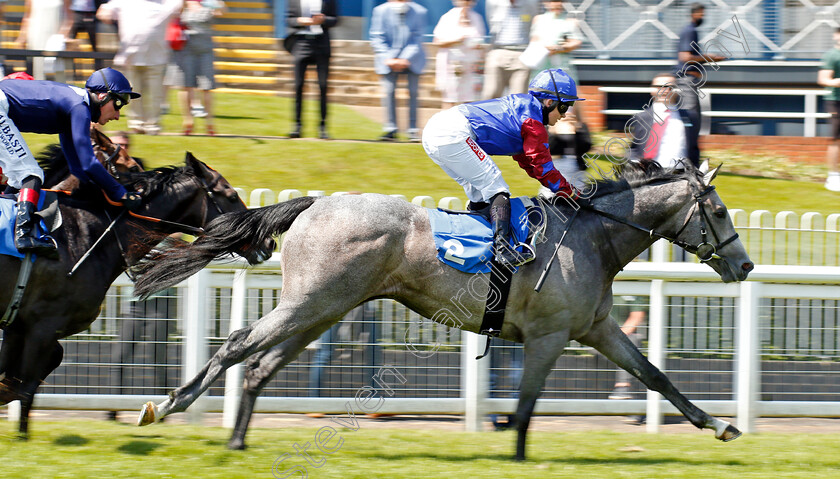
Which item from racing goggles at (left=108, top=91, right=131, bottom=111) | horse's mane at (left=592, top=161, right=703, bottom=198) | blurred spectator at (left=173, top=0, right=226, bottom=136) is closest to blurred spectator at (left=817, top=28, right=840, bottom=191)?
horse's mane at (left=592, top=161, right=703, bottom=198)

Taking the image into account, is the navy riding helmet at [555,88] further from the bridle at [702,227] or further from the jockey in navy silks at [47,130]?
the jockey in navy silks at [47,130]

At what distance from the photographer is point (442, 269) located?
5.29m

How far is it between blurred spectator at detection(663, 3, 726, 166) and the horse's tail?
427cm

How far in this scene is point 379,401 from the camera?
6.49 metres

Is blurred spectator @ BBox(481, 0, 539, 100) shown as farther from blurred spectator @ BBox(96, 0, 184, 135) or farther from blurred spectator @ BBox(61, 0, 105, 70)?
blurred spectator @ BBox(61, 0, 105, 70)

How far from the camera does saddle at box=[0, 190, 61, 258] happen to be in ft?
17.0

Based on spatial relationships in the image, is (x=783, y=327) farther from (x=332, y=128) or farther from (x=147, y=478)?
(x=332, y=128)

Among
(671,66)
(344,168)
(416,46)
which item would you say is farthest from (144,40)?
(671,66)

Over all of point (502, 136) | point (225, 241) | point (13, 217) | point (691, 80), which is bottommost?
point (225, 241)

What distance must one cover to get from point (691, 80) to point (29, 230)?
617 cm

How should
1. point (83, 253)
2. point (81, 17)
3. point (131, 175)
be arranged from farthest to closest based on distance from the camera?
point (81, 17), point (131, 175), point (83, 253)

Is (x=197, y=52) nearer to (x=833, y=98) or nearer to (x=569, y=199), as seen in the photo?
(x=569, y=199)

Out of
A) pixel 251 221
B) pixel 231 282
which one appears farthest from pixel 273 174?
pixel 251 221

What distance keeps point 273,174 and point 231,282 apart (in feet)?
14.1
